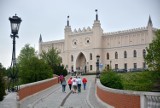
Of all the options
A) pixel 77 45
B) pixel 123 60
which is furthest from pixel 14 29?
pixel 77 45

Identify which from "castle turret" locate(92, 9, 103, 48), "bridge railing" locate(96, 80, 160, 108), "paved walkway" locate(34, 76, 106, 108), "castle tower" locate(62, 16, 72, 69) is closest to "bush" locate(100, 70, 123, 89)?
"paved walkway" locate(34, 76, 106, 108)

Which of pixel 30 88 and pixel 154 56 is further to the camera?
pixel 154 56

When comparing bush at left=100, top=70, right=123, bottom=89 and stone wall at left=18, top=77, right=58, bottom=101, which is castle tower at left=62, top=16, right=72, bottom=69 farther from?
bush at left=100, top=70, right=123, bottom=89

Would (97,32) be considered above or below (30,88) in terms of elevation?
above

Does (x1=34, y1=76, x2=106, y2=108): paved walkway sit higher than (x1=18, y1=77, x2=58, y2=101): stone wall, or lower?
lower

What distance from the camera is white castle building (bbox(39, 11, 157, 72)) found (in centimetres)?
7269

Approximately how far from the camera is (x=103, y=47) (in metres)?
79.6

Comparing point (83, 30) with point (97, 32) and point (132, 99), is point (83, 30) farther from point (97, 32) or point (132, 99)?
point (132, 99)

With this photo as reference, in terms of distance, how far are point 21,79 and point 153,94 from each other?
28.0 meters

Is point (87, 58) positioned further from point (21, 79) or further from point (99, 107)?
point (99, 107)

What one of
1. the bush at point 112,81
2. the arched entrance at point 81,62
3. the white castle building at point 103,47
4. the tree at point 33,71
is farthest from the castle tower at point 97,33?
the bush at point 112,81

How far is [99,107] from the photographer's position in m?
16.7

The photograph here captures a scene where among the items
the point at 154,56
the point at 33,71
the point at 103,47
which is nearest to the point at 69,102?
the point at 33,71

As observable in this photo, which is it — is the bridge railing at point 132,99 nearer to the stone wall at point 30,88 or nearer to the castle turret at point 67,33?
the stone wall at point 30,88
